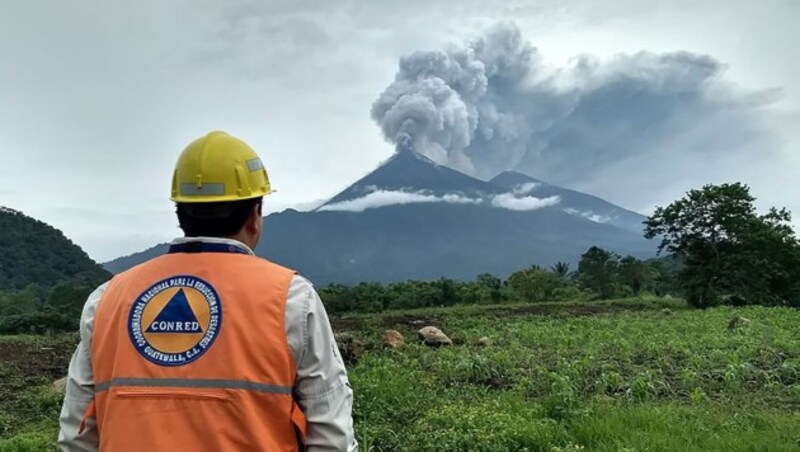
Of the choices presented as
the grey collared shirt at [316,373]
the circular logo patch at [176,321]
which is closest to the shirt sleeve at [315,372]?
A: the grey collared shirt at [316,373]

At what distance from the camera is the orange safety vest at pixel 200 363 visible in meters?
1.58

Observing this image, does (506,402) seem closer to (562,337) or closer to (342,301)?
(562,337)

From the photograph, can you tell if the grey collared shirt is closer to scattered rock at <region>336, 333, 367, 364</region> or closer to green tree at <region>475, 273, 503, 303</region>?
scattered rock at <region>336, 333, 367, 364</region>

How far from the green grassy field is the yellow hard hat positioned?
3.30 meters

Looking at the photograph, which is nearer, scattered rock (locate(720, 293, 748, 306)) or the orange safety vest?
the orange safety vest

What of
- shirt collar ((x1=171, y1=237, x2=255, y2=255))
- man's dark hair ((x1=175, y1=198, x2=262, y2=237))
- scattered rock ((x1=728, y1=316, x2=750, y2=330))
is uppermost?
man's dark hair ((x1=175, y1=198, x2=262, y2=237))

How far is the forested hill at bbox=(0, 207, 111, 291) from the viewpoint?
110 ft

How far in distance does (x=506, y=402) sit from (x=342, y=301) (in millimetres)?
17873

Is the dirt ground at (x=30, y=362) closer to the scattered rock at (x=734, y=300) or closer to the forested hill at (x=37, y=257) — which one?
the forested hill at (x=37, y=257)

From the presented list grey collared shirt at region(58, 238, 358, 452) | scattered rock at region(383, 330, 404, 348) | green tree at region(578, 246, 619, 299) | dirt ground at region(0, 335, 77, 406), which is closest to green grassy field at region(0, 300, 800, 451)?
dirt ground at region(0, 335, 77, 406)

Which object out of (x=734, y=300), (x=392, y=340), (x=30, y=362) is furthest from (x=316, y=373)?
(x=734, y=300)

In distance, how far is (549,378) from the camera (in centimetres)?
743

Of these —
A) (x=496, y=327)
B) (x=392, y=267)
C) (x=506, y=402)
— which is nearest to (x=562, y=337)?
(x=496, y=327)

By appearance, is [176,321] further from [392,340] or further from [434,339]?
[434,339]
